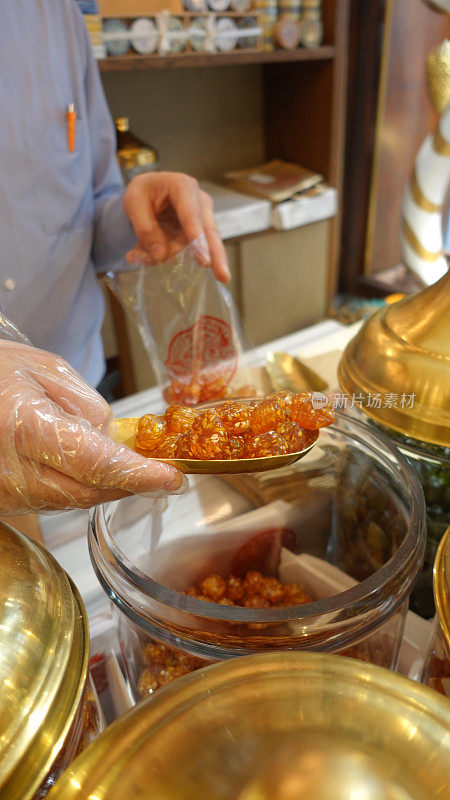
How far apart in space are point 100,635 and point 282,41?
6.50 ft

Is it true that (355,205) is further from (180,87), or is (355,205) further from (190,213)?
(190,213)

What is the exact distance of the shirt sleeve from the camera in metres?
0.95

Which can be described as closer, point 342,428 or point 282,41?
point 342,428

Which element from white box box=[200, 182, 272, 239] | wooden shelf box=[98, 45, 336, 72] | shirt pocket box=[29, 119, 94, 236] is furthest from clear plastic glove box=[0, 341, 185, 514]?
white box box=[200, 182, 272, 239]

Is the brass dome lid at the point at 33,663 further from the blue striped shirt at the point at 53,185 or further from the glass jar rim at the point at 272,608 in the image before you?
the blue striped shirt at the point at 53,185

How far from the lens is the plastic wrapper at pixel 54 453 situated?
0.30m

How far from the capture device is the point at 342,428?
0.50 m

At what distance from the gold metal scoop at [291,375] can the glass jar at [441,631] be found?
431 millimetres

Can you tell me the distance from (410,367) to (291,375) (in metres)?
0.38

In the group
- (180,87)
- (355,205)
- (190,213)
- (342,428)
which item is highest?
(180,87)

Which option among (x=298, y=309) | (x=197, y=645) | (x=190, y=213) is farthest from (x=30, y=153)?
(x=298, y=309)

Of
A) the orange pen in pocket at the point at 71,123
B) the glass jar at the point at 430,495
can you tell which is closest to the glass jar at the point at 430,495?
the glass jar at the point at 430,495

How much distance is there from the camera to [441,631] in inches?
12.5

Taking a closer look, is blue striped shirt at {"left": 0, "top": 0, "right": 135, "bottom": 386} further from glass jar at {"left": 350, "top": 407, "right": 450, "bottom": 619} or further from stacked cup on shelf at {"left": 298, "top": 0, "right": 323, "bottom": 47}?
stacked cup on shelf at {"left": 298, "top": 0, "right": 323, "bottom": 47}
